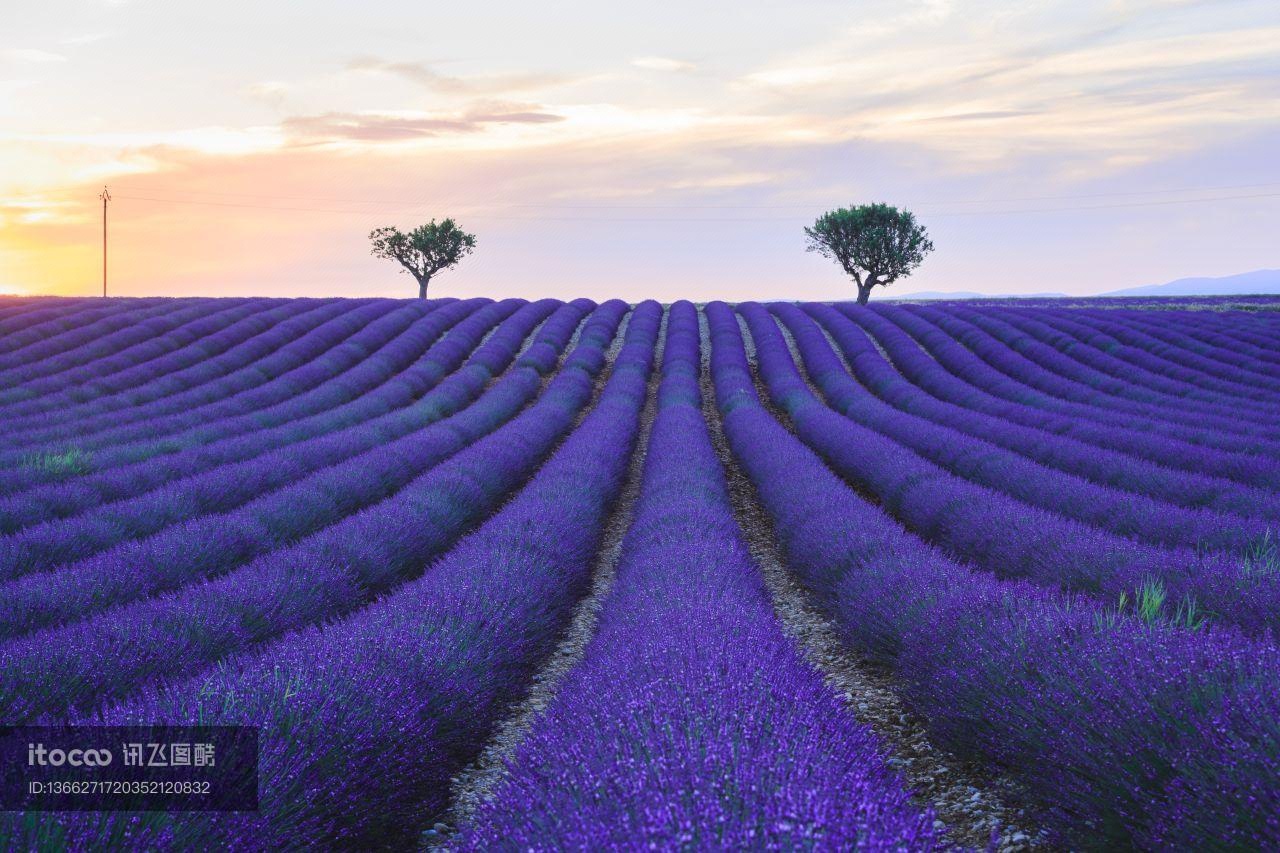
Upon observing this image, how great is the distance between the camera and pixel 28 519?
664cm

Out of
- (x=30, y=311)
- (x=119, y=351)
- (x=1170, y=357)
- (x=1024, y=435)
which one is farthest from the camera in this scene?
(x=30, y=311)

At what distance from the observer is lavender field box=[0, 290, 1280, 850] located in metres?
2.04

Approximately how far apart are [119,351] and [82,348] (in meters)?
0.66

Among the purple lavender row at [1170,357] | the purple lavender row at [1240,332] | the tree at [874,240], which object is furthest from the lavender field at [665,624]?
the tree at [874,240]

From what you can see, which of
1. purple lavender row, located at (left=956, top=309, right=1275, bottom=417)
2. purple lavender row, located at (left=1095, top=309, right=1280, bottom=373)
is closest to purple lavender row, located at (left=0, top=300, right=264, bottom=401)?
purple lavender row, located at (left=956, top=309, right=1275, bottom=417)

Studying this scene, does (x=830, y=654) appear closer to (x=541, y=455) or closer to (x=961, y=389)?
(x=541, y=455)

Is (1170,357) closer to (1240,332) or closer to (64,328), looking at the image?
(1240,332)

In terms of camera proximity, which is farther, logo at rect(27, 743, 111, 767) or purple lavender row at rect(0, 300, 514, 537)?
purple lavender row at rect(0, 300, 514, 537)

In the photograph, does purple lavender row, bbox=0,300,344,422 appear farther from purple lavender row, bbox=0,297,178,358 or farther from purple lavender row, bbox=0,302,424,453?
purple lavender row, bbox=0,297,178,358

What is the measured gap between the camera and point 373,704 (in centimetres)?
288

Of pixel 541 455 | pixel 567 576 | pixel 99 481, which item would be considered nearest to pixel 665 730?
pixel 567 576

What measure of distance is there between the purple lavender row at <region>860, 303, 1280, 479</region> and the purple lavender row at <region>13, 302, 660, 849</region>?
734 centimetres

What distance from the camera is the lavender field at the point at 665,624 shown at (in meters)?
2.04

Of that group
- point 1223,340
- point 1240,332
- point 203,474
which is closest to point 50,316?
point 203,474
